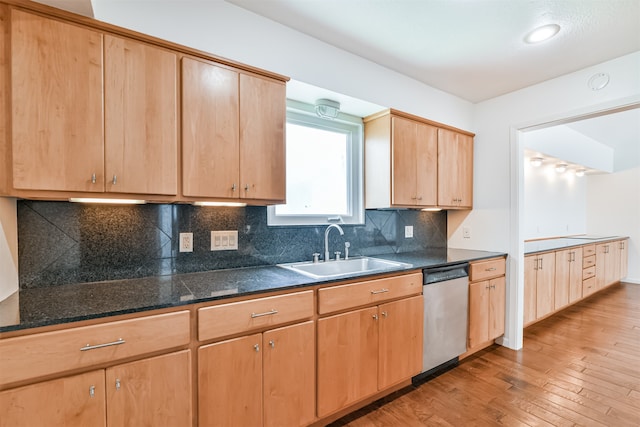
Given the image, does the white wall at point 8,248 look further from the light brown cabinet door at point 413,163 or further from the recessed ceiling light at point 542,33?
the recessed ceiling light at point 542,33

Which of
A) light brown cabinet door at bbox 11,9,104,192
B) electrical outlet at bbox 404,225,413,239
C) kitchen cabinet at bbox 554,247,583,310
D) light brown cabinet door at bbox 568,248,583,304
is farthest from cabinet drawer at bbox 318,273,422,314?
light brown cabinet door at bbox 568,248,583,304

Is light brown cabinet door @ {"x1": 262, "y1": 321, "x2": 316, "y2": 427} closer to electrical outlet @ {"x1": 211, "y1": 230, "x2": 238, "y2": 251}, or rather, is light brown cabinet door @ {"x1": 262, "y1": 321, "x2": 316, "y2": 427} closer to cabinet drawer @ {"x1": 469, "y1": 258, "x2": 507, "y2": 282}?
→ electrical outlet @ {"x1": 211, "y1": 230, "x2": 238, "y2": 251}

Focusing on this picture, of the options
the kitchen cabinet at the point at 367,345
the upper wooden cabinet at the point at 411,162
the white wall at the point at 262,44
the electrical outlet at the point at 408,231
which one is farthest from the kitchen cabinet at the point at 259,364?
the electrical outlet at the point at 408,231

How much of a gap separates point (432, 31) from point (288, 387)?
2379 mm

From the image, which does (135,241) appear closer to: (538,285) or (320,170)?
(320,170)

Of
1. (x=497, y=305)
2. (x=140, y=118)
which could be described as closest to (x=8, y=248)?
(x=140, y=118)

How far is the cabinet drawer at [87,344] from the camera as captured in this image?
97 cm

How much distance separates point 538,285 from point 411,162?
2.24m

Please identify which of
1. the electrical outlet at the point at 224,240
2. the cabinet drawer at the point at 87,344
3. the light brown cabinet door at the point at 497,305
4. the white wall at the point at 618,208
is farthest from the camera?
the white wall at the point at 618,208

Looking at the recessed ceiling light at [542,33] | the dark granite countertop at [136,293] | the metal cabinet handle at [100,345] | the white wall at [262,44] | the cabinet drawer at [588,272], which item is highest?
the recessed ceiling light at [542,33]

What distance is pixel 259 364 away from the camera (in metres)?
1.44

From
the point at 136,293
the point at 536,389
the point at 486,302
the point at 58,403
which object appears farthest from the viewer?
the point at 486,302

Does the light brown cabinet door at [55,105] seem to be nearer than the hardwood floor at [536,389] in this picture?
Yes

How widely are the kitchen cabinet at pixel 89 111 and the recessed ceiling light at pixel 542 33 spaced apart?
7.46ft
